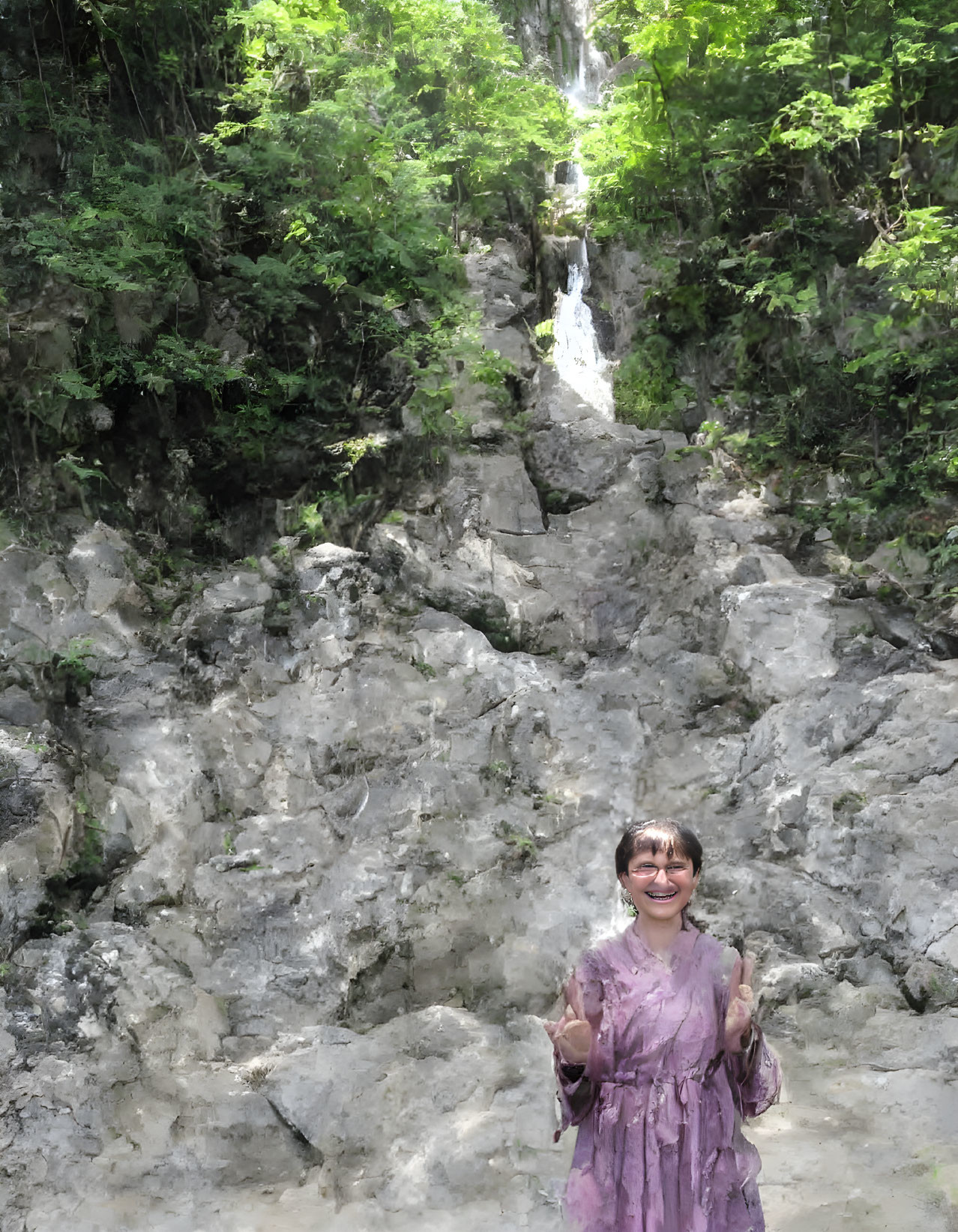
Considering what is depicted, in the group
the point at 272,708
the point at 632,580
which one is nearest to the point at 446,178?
the point at 632,580

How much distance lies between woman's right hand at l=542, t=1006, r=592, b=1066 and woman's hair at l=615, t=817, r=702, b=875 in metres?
0.38

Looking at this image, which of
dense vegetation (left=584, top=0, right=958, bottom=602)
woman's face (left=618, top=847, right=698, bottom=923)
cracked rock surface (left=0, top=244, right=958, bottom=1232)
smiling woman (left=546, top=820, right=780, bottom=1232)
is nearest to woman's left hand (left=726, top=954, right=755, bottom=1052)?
smiling woman (left=546, top=820, right=780, bottom=1232)

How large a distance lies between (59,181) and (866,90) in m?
8.43

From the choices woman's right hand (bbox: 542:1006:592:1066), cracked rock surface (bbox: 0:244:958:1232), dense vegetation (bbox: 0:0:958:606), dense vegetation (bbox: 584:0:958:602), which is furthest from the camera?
dense vegetation (bbox: 0:0:958:606)

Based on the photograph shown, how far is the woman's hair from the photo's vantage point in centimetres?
238

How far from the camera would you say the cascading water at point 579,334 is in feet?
37.9

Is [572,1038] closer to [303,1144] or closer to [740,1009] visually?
[740,1009]

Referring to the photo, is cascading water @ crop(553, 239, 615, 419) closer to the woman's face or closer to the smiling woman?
the woman's face

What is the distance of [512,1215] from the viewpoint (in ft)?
14.1

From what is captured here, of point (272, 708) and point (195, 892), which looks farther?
point (272, 708)

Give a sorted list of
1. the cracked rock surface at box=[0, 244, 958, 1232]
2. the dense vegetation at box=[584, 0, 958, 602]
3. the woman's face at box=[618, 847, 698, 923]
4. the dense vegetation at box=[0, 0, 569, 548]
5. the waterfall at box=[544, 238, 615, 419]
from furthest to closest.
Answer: the waterfall at box=[544, 238, 615, 419] → the dense vegetation at box=[0, 0, 569, 548] → the dense vegetation at box=[584, 0, 958, 602] → the cracked rock surface at box=[0, 244, 958, 1232] → the woman's face at box=[618, 847, 698, 923]

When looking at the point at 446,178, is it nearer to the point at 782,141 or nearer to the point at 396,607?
the point at 782,141

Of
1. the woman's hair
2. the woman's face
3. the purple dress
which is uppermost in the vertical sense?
the woman's hair

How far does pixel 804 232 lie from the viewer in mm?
10180
